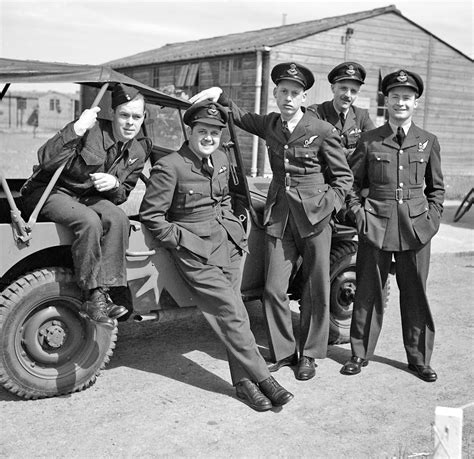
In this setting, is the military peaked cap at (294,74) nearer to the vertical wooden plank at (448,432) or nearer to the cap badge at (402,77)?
the cap badge at (402,77)

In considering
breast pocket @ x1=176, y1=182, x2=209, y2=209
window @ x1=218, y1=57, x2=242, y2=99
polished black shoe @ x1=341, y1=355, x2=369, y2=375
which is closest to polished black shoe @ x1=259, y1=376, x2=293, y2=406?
polished black shoe @ x1=341, y1=355, x2=369, y2=375

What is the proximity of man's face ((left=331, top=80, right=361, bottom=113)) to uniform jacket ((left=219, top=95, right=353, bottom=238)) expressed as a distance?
24.7 inches

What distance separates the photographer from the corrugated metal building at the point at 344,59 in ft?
53.5

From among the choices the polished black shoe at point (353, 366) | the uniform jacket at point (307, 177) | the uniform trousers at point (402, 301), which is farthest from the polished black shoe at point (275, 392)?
the uniform jacket at point (307, 177)

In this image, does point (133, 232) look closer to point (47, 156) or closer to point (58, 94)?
point (47, 156)

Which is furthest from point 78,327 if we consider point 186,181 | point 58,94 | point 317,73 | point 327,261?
point 58,94

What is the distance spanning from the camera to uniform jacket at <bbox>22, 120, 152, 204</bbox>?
3801mm

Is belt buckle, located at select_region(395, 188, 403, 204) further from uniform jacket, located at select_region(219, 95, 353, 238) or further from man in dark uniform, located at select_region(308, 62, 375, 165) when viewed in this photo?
man in dark uniform, located at select_region(308, 62, 375, 165)

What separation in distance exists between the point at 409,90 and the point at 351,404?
1.96m

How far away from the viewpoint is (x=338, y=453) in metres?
3.41

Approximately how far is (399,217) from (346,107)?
3.51ft

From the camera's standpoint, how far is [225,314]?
4.07 metres

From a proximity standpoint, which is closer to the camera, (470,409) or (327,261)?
(470,409)

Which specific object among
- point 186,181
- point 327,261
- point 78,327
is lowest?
point 78,327
